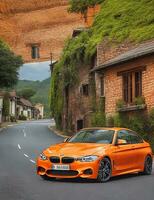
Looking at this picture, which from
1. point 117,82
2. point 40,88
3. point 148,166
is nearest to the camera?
point 148,166

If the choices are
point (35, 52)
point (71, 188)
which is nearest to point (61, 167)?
point (71, 188)

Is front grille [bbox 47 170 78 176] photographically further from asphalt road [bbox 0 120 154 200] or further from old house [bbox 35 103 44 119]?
old house [bbox 35 103 44 119]

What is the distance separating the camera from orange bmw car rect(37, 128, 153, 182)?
45.3 feet

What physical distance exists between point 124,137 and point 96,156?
1.95 metres

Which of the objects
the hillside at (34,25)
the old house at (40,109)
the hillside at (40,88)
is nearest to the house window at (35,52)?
the hillside at (34,25)

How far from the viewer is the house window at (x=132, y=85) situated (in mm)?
27781

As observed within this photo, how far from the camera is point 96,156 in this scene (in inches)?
548

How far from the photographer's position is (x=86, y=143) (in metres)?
14.9

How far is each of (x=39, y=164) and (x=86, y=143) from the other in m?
1.33

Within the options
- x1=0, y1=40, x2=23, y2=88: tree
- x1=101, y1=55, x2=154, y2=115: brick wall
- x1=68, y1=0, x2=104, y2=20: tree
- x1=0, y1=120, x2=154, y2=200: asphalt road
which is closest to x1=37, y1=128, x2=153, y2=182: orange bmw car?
x1=0, y1=120, x2=154, y2=200: asphalt road

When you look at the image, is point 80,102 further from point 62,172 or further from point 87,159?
point 87,159

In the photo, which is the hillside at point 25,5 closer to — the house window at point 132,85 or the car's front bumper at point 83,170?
the house window at point 132,85

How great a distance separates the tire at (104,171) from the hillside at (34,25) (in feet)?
252

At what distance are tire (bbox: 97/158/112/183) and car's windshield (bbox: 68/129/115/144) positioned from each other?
33.5 inches
